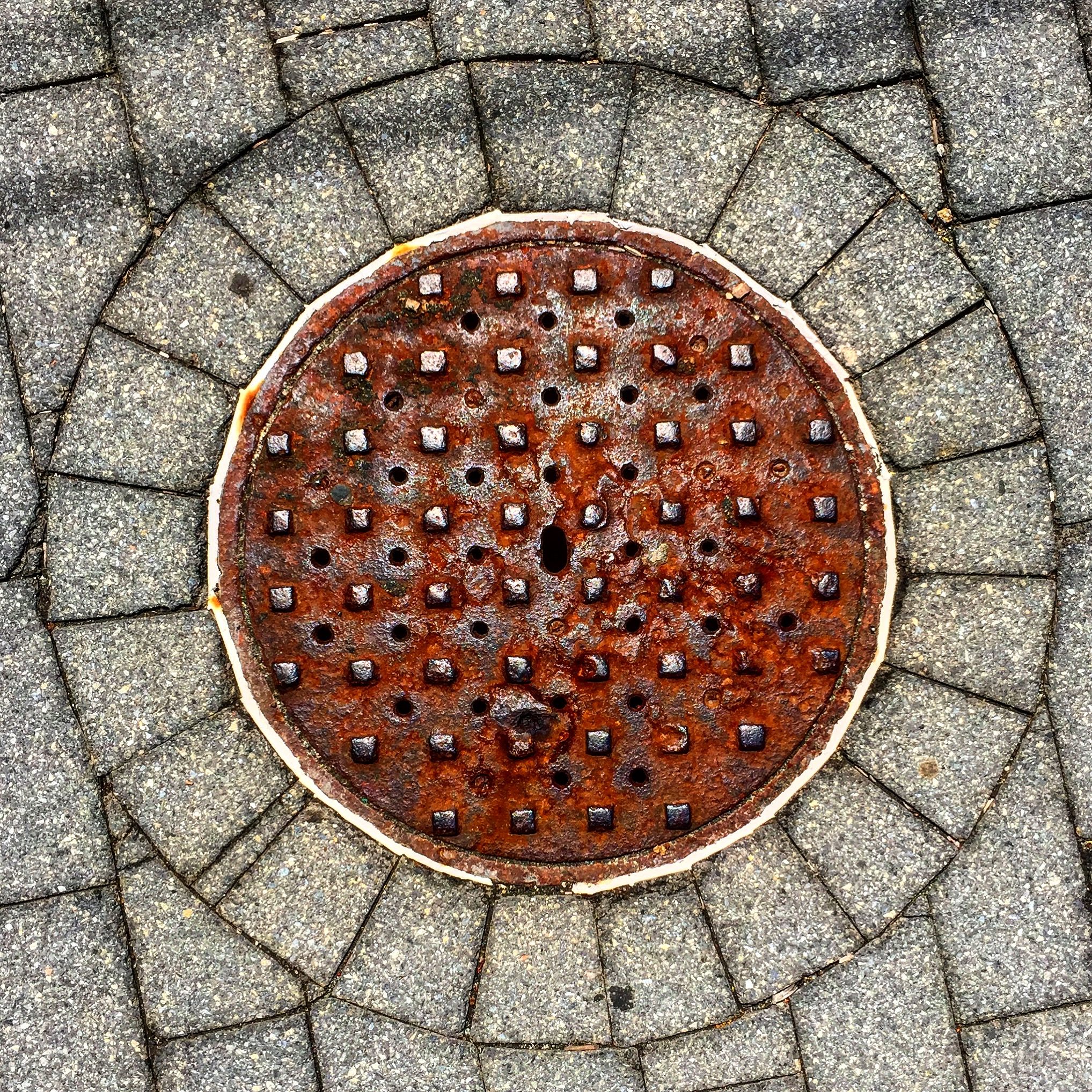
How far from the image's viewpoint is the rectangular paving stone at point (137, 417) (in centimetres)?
269

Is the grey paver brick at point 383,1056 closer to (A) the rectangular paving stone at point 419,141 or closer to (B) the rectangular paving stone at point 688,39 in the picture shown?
(A) the rectangular paving stone at point 419,141

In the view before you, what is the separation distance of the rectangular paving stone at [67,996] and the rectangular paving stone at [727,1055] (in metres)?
1.46

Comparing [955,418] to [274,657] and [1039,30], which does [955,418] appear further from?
[274,657]

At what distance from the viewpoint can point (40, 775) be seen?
2721 mm

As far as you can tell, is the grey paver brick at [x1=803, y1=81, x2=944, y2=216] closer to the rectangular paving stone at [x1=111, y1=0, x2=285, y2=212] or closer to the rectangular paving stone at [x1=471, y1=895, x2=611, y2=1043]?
the rectangular paving stone at [x1=111, y1=0, x2=285, y2=212]

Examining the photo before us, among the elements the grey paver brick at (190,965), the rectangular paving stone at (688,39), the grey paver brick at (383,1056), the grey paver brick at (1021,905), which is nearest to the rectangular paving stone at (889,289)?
the rectangular paving stone at (688,39)

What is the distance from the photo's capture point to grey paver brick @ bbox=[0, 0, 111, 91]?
2.71m

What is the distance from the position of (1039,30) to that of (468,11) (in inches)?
61.6


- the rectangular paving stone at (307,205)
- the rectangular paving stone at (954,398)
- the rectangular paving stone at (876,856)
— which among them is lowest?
the rectangular paving stone at (876,856)

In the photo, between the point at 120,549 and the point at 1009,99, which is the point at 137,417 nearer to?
the point at 120,549

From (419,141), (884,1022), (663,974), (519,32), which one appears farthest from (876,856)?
(519,32)

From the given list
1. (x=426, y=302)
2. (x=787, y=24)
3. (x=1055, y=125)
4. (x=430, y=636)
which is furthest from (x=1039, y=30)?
(x=430, y=636)

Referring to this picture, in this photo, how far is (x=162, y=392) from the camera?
2.69 m

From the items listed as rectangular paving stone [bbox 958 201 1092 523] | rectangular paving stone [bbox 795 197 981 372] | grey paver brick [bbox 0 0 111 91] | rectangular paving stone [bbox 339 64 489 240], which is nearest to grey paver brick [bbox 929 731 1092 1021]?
rectangular paving stone [bbox 958 201 1092 523]
